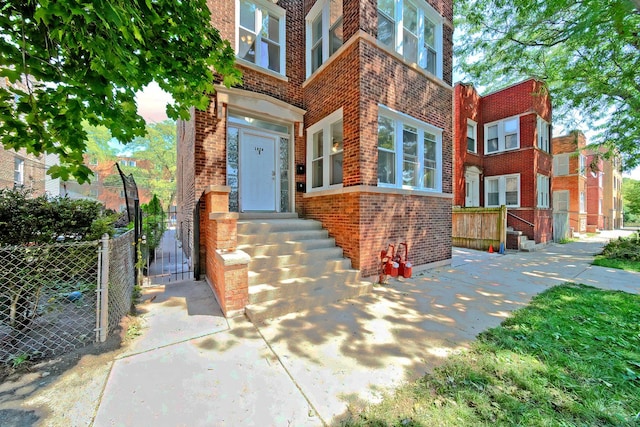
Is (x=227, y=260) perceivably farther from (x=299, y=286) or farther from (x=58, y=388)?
(x=58, y=388)

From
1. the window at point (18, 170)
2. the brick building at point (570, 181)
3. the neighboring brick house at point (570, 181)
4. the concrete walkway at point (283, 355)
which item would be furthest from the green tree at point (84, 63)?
the brick building at point (570, 181)

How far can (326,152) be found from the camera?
6.41 meters

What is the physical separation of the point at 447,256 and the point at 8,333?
336 inches

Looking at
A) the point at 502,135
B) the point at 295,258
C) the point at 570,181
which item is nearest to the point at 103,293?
the point at 295,258

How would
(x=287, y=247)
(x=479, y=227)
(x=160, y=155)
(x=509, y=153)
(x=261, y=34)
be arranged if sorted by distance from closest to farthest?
1. (x=287, y=247)
2. (x=261, y=34)
3. (x=479, y=227)
4. (x=509, y=153)
5. (x=160, y=155)

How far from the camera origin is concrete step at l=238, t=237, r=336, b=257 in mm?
4785

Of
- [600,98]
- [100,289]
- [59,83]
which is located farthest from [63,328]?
[600,98]

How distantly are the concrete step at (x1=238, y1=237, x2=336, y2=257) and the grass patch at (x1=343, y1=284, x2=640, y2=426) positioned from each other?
320cm

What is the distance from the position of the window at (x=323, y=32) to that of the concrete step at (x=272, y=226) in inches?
166

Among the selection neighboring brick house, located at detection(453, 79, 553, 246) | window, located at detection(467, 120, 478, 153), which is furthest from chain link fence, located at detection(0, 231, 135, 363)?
window, located at detection(467, 120, 478, 153)

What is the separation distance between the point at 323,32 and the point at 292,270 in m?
6.07

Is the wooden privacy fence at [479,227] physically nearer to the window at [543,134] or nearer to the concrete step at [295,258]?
the window at [543,134]

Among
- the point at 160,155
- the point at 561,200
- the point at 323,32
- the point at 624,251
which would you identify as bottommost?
the point at 624,251

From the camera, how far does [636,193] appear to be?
31297 mm
